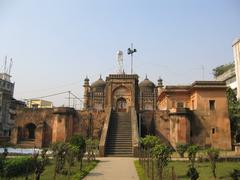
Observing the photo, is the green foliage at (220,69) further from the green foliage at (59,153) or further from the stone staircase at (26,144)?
the green foliage at (59,153)

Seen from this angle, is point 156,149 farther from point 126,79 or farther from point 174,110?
point 126,79

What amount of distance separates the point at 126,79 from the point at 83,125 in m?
7.61

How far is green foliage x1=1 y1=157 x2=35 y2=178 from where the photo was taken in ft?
29.7

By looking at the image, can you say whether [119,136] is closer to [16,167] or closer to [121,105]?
[121,105]

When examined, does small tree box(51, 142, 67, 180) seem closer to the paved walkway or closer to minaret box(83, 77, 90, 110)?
the paved walkway

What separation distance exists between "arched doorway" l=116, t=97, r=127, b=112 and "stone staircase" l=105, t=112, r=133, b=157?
18.0 ft

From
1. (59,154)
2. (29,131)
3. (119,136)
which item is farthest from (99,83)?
(59,154)

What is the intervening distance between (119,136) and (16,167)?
1515 centimetres

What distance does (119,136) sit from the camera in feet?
79.7

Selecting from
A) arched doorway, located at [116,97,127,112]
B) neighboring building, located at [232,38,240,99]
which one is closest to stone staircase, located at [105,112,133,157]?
arched doorway, located at [116,97,127,112]

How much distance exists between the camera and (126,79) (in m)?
33.5

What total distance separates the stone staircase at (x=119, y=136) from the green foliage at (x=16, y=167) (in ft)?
37.1

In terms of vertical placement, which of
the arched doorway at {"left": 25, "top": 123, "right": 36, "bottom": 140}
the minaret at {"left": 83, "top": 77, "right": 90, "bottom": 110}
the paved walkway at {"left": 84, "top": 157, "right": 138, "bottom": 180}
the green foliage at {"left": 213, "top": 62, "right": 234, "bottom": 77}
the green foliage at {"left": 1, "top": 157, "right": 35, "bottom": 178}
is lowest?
the paved walkway at {"left": 84, "top": 157, "right": 138, "bottom": 180}

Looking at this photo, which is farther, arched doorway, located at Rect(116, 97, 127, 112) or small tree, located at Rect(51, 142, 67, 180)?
arched doorway, located at Rect(116, 97, 127, 112)
